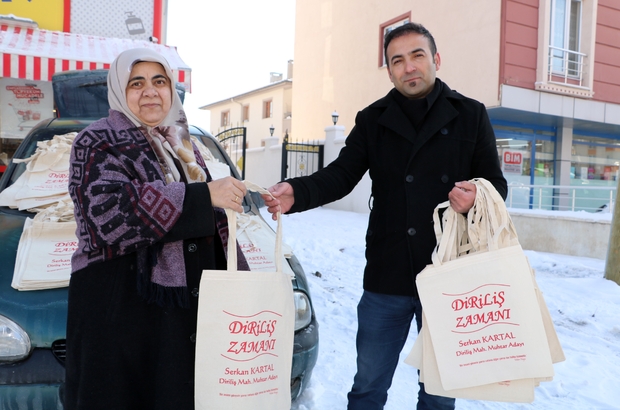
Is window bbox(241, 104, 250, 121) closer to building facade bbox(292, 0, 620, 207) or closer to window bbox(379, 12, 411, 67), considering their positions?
building facade bbox(292, 0, 620, 207)

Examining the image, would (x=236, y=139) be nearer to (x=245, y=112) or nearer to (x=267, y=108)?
(x=267, y=108)

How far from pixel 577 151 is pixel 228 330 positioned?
13757 millimetres

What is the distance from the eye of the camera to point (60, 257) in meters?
2.58

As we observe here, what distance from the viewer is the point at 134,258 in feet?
Answer: 5.54

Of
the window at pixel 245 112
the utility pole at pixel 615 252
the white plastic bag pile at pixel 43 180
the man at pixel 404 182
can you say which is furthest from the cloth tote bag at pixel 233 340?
the window at pixel 245 112

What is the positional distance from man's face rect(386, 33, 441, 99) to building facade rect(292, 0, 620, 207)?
901cm

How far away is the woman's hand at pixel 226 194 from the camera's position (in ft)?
5.32

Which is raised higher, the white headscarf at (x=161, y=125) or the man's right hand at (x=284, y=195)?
the white headscarf at (x=161, y=125)

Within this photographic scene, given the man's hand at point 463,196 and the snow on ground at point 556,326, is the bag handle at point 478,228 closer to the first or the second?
the man's hand at point 463,196

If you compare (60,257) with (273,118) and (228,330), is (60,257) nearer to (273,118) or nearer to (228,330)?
(228,330)

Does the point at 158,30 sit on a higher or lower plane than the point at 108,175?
higher

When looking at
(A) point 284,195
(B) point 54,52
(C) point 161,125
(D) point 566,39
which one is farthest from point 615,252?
(D) point 566,39

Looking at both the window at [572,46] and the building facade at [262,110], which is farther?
the building facade at [262,110]

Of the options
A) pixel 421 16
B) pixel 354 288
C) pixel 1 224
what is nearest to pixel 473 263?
pixel 1 224
